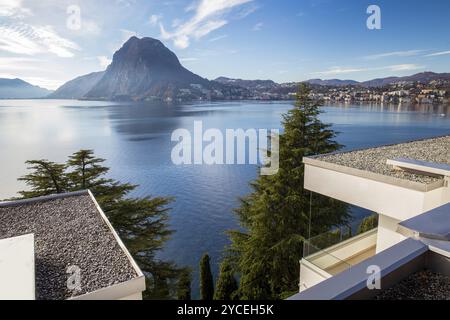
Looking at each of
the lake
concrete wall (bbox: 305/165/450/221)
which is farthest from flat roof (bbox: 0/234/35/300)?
the lake

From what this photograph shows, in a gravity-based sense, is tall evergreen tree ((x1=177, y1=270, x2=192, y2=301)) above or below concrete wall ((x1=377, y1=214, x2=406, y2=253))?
below

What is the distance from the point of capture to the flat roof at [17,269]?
3578 mm

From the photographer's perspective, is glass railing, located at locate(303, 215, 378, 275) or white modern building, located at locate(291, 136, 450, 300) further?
glass railing, located at locate(303, 215, 378, 275)

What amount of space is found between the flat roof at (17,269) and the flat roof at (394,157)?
6203mm

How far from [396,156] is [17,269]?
8.97 metres

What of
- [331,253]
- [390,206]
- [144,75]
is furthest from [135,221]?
[144,75]

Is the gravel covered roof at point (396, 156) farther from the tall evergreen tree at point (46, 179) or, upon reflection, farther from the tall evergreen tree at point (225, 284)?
the tall evergreen tree at point (46, 179)

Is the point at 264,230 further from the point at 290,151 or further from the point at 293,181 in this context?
the point at 290,151

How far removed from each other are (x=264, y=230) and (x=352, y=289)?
924 cm

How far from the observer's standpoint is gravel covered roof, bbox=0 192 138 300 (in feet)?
13.3

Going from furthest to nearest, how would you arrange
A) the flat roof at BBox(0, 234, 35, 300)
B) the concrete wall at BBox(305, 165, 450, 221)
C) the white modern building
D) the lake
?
the lake → the concrete wall at BBox(305, 165, 450, 221) → the flat roof at BBox(0, 234, 35, 300) → the white modern building

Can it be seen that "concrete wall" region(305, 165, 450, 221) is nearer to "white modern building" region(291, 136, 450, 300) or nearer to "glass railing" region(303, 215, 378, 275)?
"white modern building" region(291, 136, 450, 300)

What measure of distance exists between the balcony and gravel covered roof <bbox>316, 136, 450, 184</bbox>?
1.64 meters
